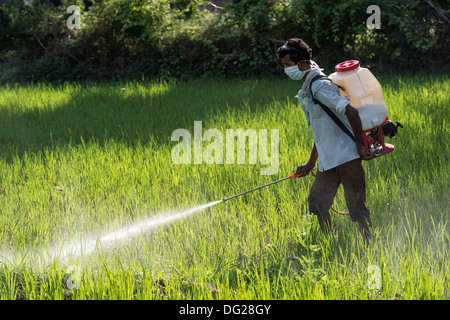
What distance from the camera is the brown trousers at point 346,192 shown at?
9.36ft

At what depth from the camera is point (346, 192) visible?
290 cm

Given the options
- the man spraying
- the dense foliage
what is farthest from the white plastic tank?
the dense foliage

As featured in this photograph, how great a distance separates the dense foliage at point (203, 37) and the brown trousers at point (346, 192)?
655cm

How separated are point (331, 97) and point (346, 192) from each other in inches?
22.5

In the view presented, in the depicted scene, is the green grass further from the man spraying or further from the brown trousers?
the man spraying

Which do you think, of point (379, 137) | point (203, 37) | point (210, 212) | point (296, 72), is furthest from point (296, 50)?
point (203, 37)

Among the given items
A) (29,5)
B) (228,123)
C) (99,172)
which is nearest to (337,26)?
(228,123)

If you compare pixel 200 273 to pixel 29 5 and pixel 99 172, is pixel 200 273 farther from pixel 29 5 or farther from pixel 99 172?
pixel 29 5

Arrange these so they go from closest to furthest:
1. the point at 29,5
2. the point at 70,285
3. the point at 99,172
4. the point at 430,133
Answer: the point at 70,285
the point at 99,172
the point at 430,133
the point at 29,5

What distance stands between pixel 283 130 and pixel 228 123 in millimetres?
678

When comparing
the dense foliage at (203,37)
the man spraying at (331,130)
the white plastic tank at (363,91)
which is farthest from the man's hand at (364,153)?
the dense foliage at (203,37)

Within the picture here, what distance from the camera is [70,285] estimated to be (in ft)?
8.50

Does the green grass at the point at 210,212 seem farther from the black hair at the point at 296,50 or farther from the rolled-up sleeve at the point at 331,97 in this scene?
the black hair at the point at 296,50

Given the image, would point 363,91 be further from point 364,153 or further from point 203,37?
point 203,37
